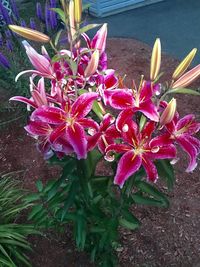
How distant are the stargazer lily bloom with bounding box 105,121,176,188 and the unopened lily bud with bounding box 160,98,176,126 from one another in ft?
0.13

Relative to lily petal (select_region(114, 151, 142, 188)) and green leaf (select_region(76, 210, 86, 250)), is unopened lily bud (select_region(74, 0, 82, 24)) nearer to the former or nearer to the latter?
lily petal (select_region(114, 151, 142, 188))

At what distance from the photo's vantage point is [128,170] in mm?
1438

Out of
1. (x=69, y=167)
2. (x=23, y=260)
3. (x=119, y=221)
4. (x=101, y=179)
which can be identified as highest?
(x=69, y=167)

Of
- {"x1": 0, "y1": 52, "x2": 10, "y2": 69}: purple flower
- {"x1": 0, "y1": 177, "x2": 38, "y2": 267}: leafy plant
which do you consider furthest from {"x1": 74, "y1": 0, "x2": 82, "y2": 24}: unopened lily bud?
{"x1": 0, "y1": 52, "x2": 10, "y2": 69}: purple flower

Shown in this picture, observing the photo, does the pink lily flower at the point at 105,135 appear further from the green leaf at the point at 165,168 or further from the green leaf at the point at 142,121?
the green leaf at the point at 165,168

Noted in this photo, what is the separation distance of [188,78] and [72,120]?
43cm

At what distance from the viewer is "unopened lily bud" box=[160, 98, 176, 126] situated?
1406 mm

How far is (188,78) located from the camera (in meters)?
1.49

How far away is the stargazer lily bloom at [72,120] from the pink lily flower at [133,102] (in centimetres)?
8

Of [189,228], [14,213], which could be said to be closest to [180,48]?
[189,228]

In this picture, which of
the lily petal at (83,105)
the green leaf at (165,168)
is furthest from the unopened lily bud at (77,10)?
the green leaf at (165,168)

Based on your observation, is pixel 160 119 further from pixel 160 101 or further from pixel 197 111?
pixel 197 111

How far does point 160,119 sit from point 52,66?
44 centimetres

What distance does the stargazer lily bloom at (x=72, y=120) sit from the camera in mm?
1411
